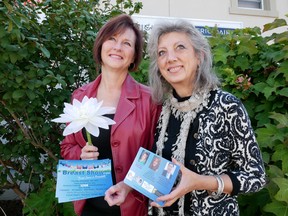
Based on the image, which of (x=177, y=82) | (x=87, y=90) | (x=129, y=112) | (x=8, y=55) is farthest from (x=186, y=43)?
(x=8, y=55)

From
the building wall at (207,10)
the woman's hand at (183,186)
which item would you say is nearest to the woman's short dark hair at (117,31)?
the woman's hand at (183,186)

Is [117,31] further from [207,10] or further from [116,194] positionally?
[207,10]

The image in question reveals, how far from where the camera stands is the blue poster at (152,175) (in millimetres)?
1519

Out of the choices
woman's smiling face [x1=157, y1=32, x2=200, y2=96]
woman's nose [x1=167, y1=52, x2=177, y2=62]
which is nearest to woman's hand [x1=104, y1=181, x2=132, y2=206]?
woman's smiling face [x1=157, y1=32, x2=200, y2=96]

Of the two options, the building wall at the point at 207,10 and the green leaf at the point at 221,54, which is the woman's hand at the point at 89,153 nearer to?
the green leaf at the point at 221,54

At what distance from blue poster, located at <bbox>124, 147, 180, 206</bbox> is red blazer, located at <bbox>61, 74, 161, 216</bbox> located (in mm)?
377

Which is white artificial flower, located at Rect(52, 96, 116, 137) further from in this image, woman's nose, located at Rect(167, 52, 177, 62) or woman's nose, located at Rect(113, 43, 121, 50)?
woman's nose, located at Rect(113, 43, 121, 50)

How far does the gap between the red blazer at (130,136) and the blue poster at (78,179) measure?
0.85 feet

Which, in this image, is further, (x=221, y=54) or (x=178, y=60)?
(x=221, y=54)

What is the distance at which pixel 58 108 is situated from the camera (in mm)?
2949

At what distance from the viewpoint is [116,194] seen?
1749 millimetres

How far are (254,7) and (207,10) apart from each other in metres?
1.61

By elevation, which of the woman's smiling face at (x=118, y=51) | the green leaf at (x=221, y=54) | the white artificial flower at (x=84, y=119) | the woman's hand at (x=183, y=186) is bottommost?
the woman's hand at (x=183, y=186)

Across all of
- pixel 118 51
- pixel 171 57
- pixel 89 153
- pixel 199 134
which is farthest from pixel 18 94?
pixel 199 134
